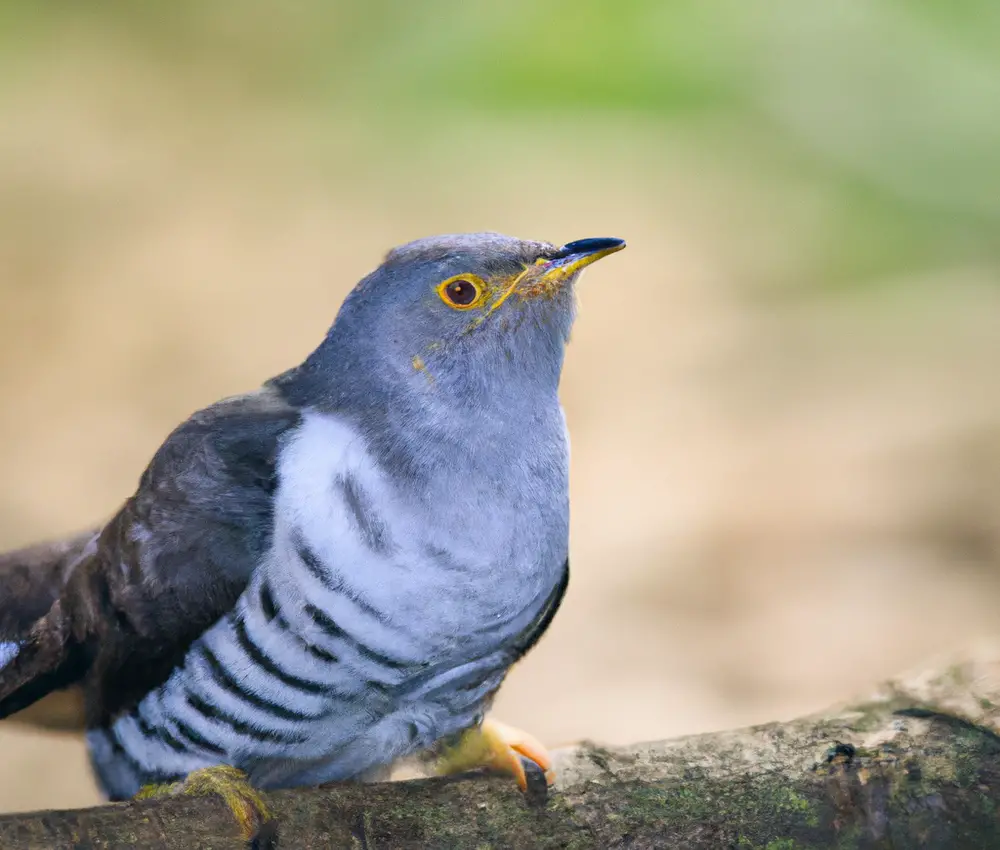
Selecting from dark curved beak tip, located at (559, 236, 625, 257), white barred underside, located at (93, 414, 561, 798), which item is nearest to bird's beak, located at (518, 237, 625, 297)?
dark curved beak tip, located at (559, 236, 625, 257)

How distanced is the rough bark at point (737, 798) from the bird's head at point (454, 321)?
645 mm

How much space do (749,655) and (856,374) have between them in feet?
5.67

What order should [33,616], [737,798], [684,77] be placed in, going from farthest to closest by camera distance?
[684,77] → [33,616] → [737,798]

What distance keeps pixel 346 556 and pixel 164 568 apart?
33cm

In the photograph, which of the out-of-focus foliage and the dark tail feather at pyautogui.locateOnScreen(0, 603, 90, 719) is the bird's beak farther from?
the out-of-focus foliage

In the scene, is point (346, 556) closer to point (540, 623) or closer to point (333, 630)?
point (333, 630)

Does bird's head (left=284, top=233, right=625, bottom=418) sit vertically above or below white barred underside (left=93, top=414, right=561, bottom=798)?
above

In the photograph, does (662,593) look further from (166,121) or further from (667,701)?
(166,121)

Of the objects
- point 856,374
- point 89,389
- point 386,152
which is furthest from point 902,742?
point 386,152

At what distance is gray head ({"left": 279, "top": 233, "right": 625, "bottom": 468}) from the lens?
→ 2035 millimetres

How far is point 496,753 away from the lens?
7.30ft

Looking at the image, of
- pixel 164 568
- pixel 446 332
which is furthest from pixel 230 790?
pixel 446 332

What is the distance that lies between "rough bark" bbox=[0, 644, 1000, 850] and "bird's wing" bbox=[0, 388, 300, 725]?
1.08ft

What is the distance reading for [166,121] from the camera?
24.3ft
